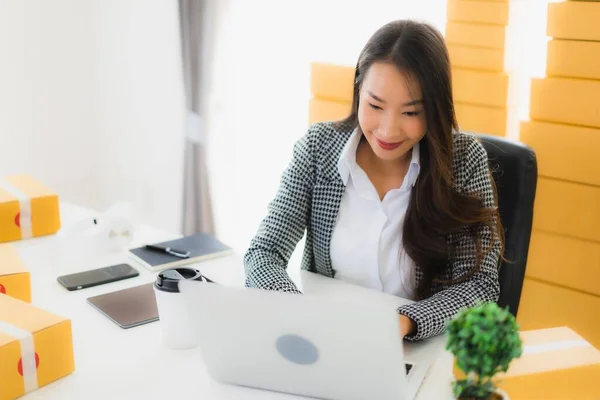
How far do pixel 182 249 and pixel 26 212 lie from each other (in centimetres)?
42

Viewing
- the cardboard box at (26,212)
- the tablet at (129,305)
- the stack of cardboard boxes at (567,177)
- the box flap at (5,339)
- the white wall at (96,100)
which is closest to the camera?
the box flap at (5,339)

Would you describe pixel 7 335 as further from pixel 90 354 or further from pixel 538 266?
pixel 538 266

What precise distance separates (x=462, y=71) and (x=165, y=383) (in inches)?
55.1

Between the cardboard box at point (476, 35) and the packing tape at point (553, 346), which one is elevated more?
the cardboard box at point (476, 35)

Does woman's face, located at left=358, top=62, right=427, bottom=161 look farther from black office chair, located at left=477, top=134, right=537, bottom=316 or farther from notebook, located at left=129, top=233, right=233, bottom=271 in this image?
notebook, located at left=129, top=233, right=233, bottom=271

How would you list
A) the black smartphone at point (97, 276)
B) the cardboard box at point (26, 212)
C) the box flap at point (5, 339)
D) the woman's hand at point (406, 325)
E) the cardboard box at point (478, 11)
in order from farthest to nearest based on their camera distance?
the cardboard box at point (478, 11), the cardboard box at point (26, 212), the black smartphone at point (97, 276), the woman's hand at point (406, 325), the box flap at point (5, 339)

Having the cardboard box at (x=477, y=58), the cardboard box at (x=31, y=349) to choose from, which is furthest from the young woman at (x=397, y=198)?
the cardboard box at (x=477, y=58)

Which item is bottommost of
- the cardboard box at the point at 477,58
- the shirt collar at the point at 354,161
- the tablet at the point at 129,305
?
the tablet at the point at 129,305

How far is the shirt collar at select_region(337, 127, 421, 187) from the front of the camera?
64.7 inches

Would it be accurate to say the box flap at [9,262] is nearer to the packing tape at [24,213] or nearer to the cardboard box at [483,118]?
the packing tape at [24,213]

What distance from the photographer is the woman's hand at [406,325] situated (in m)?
1.29

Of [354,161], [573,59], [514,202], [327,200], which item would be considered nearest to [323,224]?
[327,200]

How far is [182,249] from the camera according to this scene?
1.77 metres

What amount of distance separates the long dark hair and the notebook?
47 centimetres
